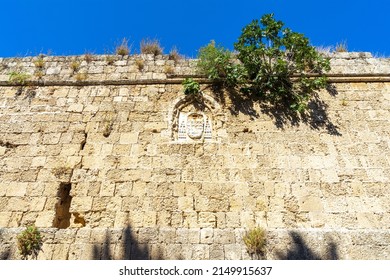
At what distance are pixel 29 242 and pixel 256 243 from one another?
324cm

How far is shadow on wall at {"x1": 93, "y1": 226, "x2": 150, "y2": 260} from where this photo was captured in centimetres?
432

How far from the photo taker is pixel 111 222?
4.95 meters

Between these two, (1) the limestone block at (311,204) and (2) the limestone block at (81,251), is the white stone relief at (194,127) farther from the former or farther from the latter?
(2) the limestone block at (81,251)

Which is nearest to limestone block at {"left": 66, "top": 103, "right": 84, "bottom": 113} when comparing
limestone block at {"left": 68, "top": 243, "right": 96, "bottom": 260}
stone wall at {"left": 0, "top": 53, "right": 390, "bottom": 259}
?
stone wall at {"left": 0, "top": 53, "right": 390, "bottom": 259}

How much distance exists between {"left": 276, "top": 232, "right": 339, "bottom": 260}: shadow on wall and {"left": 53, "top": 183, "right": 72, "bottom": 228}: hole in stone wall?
344 cm

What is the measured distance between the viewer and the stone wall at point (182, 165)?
14.7ft

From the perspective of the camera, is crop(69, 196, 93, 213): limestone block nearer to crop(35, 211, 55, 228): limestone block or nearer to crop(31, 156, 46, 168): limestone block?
crop(35, 211, 55, 228): limestone block

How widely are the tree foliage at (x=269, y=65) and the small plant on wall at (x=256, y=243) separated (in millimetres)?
2912

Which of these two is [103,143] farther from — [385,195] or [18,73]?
[385,195]

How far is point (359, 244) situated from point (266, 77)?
3.51 meters

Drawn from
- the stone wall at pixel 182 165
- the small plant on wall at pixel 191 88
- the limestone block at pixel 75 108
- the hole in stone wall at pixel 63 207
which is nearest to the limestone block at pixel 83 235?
the stone wall at pixel 182 165

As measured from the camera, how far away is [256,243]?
429 cm

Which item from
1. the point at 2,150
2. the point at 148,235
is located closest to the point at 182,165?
the point at 148,235

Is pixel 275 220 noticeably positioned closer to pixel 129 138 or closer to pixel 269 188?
pixel 269 188
